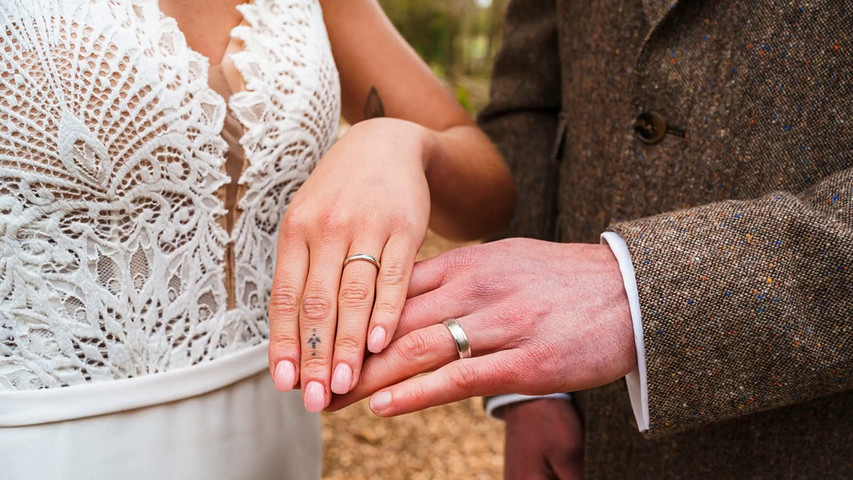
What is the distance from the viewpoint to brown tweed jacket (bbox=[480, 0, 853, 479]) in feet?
2.28

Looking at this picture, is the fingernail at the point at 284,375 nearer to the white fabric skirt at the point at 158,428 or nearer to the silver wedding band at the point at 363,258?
the silver wedding band at the point at 363,258

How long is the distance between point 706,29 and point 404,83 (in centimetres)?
48

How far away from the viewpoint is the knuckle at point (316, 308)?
2.16 feet

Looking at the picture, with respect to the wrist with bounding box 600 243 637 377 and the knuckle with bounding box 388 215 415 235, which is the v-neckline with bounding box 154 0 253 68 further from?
the wrist with bounding box 600 243 637 377

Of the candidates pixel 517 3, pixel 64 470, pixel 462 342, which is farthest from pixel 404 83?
pixel 64 470

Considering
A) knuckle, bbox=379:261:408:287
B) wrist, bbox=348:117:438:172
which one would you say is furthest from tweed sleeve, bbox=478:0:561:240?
knuckle, bbox=379:261:408:287

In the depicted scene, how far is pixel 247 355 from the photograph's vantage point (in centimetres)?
91

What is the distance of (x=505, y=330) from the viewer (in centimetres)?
67

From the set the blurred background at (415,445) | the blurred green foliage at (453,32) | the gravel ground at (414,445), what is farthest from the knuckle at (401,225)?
the blurred green foliage at (453,32)

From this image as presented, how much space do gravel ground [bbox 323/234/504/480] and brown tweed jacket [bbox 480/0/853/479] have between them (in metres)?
2.02

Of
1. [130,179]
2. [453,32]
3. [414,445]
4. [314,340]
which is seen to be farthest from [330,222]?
[453,32]

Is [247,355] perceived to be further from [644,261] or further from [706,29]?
[706,29]

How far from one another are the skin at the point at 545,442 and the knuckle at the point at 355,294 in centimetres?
61

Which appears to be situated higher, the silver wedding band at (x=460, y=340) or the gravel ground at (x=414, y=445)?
the silver wedding band at (x=460, y=340)
